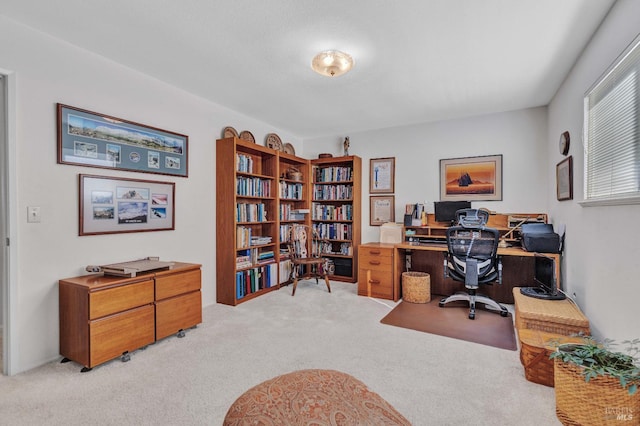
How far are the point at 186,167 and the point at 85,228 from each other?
116 cm

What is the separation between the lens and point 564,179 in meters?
2.88

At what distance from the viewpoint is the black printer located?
9.70 feet

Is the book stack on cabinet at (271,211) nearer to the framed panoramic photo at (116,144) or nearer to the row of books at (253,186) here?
the row of books at (253,186)

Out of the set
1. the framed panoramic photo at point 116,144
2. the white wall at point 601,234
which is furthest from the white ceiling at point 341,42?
the framed panoramic photo at point 116,144

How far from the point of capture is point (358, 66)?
270 centimetres

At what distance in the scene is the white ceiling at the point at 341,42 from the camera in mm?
1930

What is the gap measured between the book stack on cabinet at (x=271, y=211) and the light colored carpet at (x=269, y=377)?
0.87 m

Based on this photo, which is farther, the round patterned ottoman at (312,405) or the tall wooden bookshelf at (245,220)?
the tall wooden bookshelf at (245,220)

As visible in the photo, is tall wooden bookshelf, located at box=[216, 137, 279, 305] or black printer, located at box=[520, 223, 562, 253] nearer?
black printer, located at box=[520, 223, 562, 253]

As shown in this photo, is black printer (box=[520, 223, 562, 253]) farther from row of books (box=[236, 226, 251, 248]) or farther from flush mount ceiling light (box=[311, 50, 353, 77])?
row of books (box=[236, 226, 251, 248])

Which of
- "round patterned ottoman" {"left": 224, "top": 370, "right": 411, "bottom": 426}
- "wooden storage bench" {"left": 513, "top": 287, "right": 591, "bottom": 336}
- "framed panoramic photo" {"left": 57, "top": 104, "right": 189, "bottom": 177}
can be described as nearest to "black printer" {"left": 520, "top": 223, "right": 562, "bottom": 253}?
"wooden storage bench" {"left": 513, "top": 287, "right": 591, "bottom": 336}

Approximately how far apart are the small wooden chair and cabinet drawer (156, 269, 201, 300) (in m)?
1.61

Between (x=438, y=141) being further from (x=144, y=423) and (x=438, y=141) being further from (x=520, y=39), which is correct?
(x=144, y=423)

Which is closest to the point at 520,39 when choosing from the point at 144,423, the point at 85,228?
the point at 144,423
